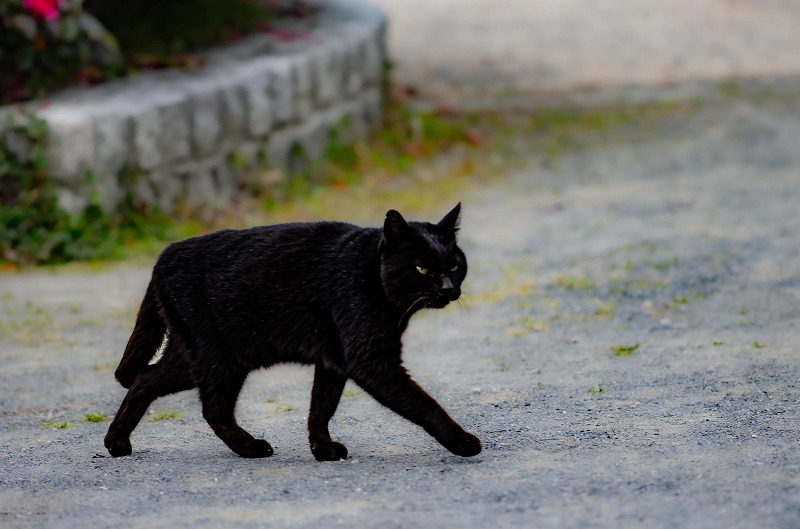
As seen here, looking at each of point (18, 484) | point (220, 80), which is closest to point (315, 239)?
point (18, 484)

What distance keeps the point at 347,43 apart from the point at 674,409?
7.04 meters

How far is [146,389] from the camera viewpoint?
4.21 metres

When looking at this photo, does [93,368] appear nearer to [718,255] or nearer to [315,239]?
[315,239]

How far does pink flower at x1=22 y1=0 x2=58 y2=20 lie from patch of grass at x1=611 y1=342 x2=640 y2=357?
176 inches

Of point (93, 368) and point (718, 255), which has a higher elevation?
point (718, 255)

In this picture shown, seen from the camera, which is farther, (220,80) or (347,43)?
(347,43)

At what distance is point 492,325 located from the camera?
6027mm

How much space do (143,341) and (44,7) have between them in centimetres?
425

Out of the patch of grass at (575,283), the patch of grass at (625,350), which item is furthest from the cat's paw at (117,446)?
the patch of grass at (575,283)

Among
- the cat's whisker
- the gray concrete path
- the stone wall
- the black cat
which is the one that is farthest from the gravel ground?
the gray concrete path

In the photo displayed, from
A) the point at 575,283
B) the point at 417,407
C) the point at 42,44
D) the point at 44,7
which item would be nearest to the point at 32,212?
the point at 44,7

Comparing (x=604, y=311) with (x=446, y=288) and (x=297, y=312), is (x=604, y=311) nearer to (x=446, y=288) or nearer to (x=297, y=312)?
(x=446, y=288)

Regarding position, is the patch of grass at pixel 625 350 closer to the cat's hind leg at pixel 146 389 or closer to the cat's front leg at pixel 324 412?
the cat's front leg at pixel 324 412

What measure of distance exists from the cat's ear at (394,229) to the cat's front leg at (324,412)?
1.57ft
